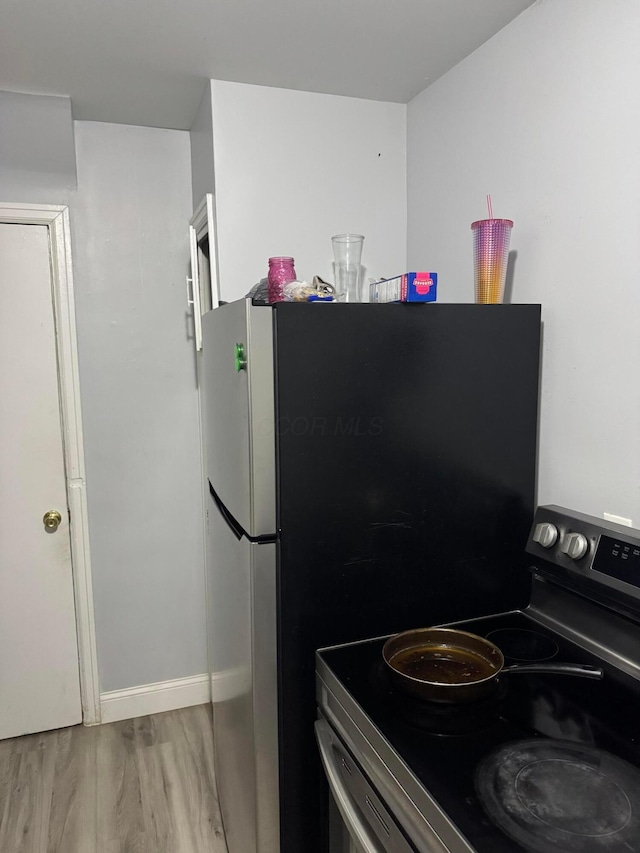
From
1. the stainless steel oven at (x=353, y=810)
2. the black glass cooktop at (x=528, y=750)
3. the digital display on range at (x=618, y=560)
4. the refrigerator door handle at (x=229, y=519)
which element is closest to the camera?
the black glass cooktop at (x=528, y=750)

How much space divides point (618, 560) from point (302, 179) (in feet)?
4.91

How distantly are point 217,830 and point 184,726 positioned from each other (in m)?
0.60

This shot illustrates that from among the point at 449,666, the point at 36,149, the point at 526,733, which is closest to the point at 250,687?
the point at 449,666

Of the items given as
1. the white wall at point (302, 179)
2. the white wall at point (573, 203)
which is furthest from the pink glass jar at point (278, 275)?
the white wall at point (573, 203)

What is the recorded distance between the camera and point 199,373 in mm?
2605

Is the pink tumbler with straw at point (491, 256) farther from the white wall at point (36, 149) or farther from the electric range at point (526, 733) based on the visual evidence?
the white wall at point (36, 149)

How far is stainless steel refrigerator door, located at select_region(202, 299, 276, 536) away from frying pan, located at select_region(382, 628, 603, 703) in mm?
394

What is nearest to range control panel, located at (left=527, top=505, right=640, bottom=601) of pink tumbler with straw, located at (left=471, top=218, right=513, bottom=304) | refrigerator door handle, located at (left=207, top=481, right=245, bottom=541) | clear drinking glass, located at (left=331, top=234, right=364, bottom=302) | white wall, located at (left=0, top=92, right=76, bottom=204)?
pink tumbler with straw, located at (left=471, top=218, right=513, bottom=304)

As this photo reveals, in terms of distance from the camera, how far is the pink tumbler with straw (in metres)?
1.56

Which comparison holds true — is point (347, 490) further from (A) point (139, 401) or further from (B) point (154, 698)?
(B) point (154, 698)

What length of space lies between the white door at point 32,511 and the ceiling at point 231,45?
631 mm

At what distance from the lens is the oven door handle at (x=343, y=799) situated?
1.14m

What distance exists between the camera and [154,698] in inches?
106

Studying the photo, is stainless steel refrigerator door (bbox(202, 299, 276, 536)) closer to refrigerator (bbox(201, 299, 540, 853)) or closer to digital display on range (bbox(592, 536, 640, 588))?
refrigerator (bbox(201, 299, 540, 853))
